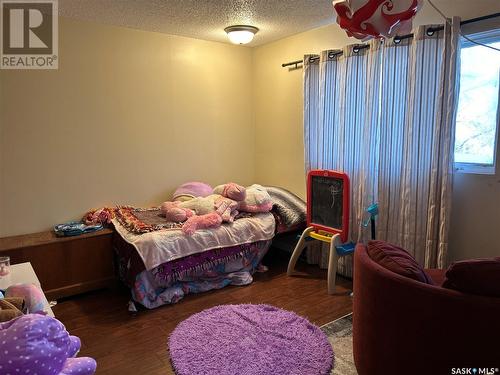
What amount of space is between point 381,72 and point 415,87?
36 cm

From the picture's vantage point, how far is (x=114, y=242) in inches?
133

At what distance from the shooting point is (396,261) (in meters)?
1.86

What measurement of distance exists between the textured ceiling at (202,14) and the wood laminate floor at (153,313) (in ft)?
7.85

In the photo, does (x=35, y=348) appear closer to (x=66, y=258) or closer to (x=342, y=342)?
(x=342, y=342)

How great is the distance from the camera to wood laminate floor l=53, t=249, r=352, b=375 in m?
2.42

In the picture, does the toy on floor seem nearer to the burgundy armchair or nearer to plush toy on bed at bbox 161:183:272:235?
plush toy on bed at bbox 161:183:272:235

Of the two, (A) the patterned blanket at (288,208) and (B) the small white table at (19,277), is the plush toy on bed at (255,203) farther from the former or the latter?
(B) the small white table at (19,277)

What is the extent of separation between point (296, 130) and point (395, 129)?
131cm

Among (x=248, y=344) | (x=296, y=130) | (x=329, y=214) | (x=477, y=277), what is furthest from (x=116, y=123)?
(x=477, y=277)

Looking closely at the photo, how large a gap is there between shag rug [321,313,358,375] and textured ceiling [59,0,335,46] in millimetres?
2467

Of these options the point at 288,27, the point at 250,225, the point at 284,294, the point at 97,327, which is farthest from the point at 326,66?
the point at 97,327

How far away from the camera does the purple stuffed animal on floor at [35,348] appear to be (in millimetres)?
1148

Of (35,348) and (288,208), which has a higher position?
(288,208)

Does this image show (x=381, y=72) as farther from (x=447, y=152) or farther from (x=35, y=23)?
(x=35, y=23)
